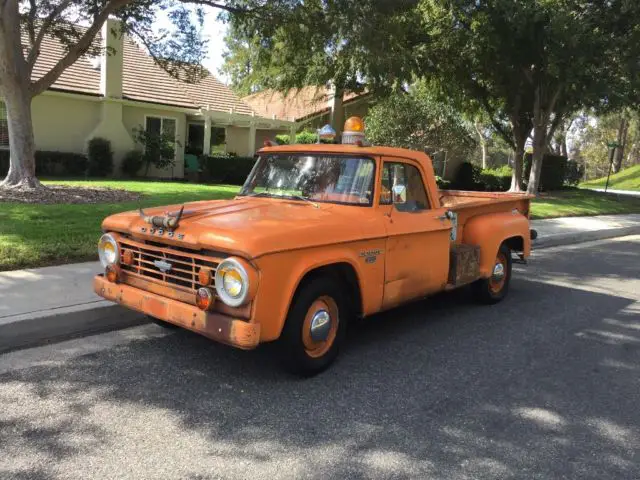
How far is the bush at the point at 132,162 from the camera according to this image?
19547 millimetres

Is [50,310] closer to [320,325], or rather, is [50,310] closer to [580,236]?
[320,325]

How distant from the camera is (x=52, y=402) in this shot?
3709 millimetres

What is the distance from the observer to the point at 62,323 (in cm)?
497

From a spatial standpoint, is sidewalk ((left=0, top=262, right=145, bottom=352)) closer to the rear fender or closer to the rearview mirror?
the rearview mirror

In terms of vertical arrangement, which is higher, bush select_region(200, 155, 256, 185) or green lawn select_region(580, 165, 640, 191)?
green lawn select_region(580, 165, 640, 191)

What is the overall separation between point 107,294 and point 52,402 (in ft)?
3.37

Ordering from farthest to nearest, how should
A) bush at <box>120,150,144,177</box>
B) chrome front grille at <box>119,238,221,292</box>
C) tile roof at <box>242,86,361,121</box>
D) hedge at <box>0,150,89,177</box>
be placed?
tile roof at <box>242,86,361,121</box> < bush at <box>120,150,144,177</box> < hedge at <box>0,150,89,177</box> < chrome front grille at <box>119,238,221,292</box>

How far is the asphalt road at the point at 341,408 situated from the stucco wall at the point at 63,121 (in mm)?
16048

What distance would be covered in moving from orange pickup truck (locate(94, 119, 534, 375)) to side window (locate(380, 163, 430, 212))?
1 centimetres

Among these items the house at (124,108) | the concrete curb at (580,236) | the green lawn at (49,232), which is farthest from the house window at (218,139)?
the concrete curb at (580,236)

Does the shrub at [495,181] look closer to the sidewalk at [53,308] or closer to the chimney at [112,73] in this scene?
the chimney at [112,73]

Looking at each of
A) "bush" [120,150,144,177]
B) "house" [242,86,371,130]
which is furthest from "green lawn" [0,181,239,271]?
"house" [242,86,371,130]

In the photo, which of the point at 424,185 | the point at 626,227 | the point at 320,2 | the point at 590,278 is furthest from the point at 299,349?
the point at 626,227

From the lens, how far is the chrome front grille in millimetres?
3998
